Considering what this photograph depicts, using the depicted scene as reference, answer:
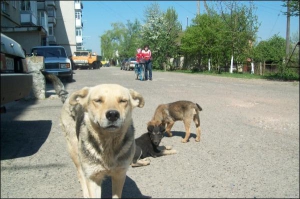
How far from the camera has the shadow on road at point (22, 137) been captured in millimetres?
4897

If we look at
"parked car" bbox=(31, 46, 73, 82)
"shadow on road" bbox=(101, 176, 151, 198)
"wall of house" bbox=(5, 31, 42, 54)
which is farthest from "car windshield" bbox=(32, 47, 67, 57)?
"shadow on road" bbox=(101, 176, 151, 198)

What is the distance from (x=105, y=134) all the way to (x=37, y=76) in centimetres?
806

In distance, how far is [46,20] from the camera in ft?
150

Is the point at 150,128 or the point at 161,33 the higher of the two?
the point at 161,33

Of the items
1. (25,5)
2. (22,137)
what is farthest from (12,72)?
(25,5)

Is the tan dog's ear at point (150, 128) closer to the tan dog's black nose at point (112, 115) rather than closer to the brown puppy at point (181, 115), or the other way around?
the brown puppy at point (181, 115)

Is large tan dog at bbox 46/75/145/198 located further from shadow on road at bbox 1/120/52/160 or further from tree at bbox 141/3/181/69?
tree at bbox 141/3/181/69

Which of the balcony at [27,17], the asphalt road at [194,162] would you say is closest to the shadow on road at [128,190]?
the asphalt road at [194,162]

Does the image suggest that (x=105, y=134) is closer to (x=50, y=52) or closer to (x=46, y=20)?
(x=50, y=52)

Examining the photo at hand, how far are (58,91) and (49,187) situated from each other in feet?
4.93

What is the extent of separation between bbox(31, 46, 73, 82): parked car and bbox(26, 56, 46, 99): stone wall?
506 centimetres

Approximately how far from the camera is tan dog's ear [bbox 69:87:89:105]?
9.97ft

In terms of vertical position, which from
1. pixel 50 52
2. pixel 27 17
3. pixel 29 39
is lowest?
pixel 50 52

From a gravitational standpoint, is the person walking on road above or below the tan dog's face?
above
